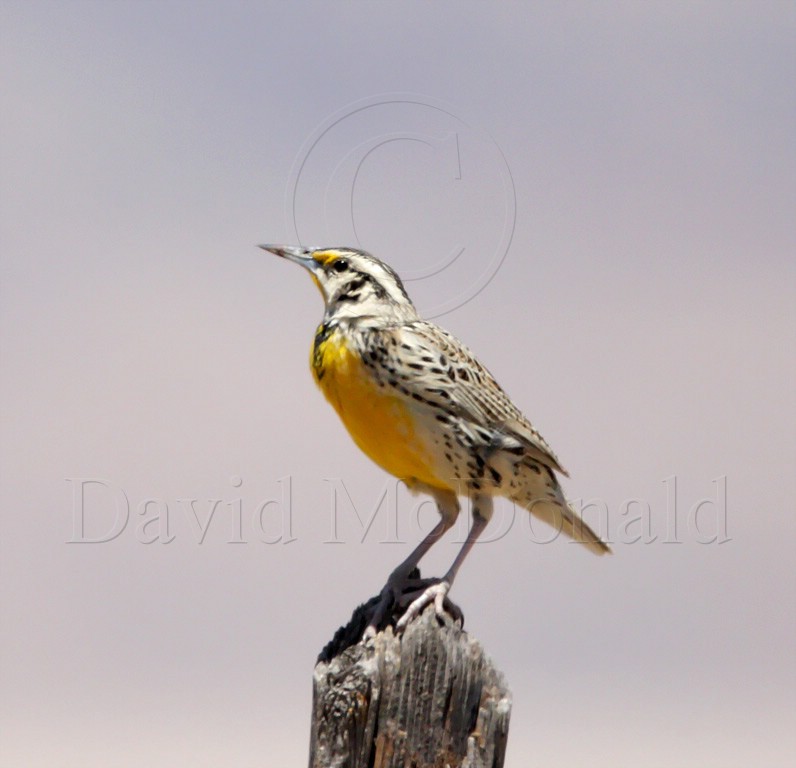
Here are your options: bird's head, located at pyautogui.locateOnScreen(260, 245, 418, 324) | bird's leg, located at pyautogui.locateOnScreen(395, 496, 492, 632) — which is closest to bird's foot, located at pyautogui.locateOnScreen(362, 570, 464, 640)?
bird's leg, located at pyautogui.locateOnScreen(395, 496, 492, 632)

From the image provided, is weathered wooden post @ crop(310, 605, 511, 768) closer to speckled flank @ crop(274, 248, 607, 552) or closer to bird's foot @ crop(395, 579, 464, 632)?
bird's foot @ crop(395, 579, 464, 632)

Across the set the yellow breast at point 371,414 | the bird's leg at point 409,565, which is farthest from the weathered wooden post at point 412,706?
the yellow breast at point 371,414

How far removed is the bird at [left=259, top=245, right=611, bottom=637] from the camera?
14.3ft

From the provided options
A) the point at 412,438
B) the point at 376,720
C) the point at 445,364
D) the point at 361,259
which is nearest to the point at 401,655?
the point at 376,720

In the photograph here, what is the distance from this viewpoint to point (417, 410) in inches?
173

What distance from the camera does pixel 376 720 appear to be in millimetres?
3350

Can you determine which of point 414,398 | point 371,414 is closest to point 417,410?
point 414,398

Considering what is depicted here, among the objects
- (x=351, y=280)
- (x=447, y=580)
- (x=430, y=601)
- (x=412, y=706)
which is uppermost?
(x=351, y=280)

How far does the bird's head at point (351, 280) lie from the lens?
184 inches

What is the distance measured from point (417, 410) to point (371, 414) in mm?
165

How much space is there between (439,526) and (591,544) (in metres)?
0.67

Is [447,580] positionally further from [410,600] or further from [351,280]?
[351,280]

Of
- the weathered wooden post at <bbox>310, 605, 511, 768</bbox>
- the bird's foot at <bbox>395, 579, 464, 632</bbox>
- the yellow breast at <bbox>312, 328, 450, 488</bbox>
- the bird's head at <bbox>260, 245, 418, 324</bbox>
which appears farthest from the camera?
the bird's head at <bbox>260, 245, 418, 324</bbox>

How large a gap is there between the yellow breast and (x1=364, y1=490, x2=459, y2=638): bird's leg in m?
0.30
